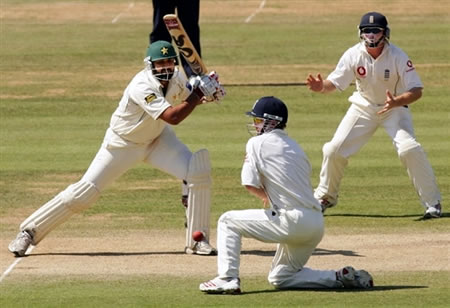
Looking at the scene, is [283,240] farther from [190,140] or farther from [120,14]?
[120,14]

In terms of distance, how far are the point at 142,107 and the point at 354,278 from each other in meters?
2.47

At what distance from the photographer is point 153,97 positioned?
11.1 m

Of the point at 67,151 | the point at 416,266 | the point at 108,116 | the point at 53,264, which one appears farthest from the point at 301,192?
the point at 108,116

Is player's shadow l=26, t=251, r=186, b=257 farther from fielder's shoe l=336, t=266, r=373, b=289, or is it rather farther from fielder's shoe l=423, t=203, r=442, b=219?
fielder's shoe l=423, t=203, r=442, b=219

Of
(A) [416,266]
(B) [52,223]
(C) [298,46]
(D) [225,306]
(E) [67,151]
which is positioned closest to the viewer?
(D) [225,306]

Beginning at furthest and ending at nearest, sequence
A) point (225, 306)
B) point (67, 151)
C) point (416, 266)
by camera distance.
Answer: point (67, 151), point (416, 266), point (225, 306)

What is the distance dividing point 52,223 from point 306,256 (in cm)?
253

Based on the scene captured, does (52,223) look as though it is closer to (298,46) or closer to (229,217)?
(229,217)

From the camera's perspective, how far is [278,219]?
385 inches

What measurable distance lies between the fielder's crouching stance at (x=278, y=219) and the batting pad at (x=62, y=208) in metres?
1.85

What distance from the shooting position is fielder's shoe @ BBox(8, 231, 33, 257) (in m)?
11.3

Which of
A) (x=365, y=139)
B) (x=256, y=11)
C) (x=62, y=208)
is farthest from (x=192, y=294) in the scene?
(x=256, y=11)

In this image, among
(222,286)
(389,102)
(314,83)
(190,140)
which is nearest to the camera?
(222,286)

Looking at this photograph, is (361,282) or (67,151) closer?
(361,282)
